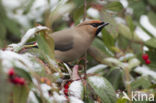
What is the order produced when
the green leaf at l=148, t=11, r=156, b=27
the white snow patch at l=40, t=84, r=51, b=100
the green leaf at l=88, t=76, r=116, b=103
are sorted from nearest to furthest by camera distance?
the white snow patch at l=40, t=84, r=51, b=100, the green leaf at l=88, t=76, r=116, b=103, the green leaf at l=148, t=11, r=156, b=27

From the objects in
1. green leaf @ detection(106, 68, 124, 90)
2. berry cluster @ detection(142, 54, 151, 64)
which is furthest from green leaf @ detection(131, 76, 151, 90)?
berry cluster @ detection(142, 54, 151, 64)

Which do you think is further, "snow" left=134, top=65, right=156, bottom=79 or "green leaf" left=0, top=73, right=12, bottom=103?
"snow" left=134, top=65, right=156, bottom=79

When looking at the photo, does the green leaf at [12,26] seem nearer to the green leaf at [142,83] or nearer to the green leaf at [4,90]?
the green leaf at [142,83]

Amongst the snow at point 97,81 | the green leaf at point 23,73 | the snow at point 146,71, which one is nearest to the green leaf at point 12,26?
the snow at point 146,71

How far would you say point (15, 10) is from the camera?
16.7 feet

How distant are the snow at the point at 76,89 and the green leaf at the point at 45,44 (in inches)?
8.3

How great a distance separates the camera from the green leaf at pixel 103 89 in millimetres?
1913

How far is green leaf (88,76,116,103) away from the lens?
1913mm

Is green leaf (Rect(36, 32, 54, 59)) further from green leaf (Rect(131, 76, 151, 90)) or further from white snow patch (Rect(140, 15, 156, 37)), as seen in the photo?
white snow patch (Rect(140, 15, 156, 37))

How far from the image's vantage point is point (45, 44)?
1.70m

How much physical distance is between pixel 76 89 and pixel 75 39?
138cm

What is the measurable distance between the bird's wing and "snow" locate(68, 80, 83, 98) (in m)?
1.09

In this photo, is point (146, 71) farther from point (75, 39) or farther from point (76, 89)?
point (76, 89)

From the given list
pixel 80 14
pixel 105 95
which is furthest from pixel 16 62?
pixel 80 14
